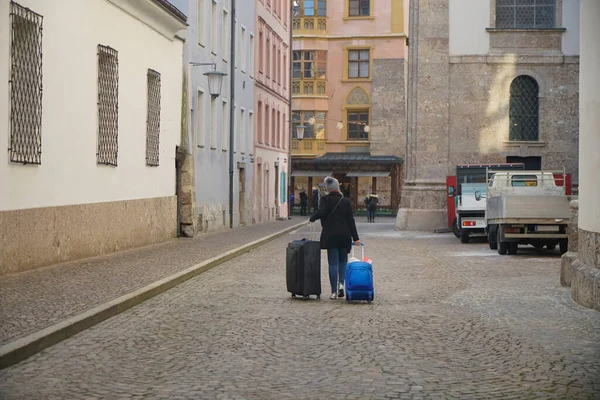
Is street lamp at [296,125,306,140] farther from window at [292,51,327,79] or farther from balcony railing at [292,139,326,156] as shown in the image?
window at [292,51,327,79]

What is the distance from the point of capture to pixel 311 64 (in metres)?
72.4

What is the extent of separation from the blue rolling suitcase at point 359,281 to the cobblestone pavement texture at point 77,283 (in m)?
2.84

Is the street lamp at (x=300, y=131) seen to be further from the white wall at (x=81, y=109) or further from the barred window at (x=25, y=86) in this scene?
the barred window at (x=25, y=86)

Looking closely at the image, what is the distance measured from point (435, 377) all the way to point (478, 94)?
110ft

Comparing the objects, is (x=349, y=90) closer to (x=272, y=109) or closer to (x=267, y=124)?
(x=272, y=109)

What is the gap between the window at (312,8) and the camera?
238 feet

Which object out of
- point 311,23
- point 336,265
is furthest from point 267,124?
point 336,265

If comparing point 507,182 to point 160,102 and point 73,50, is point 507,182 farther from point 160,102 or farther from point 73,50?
point 73,50

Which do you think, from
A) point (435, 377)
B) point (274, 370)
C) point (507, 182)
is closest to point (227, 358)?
point (274, 370)

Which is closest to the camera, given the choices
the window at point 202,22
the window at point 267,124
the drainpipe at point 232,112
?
the window at point 202,22

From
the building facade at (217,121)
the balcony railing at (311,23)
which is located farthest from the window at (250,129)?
the balcony railing at (311,23)

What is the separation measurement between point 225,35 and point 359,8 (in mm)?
34028

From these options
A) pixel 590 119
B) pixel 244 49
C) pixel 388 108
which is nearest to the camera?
pixel 590 119

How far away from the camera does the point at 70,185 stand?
63.3 ft
